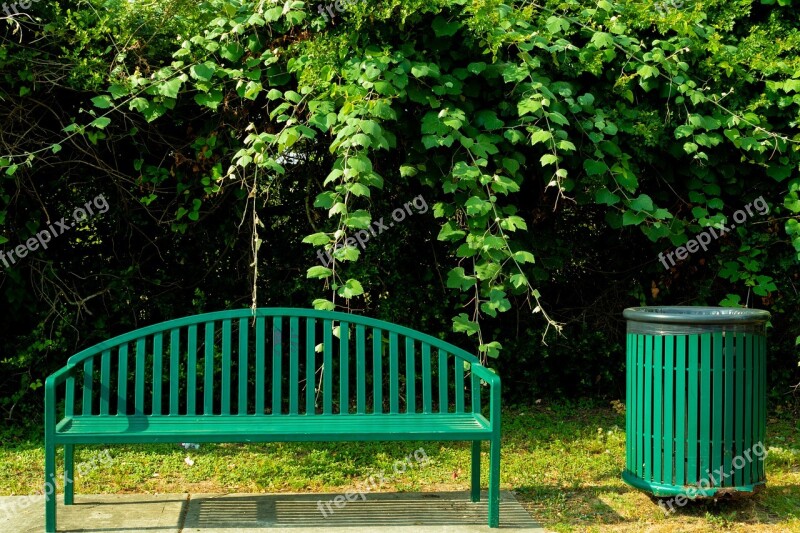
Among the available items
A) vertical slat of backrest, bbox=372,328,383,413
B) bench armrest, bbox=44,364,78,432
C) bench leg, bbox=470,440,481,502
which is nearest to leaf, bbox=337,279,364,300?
vertical slat of backrest, bbox=372,328,383,413

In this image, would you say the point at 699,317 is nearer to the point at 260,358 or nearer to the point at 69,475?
the point at 260,358

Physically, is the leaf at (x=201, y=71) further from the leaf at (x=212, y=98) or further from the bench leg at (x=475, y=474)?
the bench leg at (x=475, y=474)

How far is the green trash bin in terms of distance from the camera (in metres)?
4.26

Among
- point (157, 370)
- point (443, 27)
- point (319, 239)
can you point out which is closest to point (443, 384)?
point (319, 239)

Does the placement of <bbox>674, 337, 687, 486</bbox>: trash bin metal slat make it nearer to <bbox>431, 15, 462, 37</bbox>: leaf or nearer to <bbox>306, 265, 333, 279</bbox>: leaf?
<bbox>306, 265, 333, 279</bbox>: leaf

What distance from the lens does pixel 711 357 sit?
4.26 metres

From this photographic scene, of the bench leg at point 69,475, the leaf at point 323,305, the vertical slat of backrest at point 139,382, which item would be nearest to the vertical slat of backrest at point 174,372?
the vertical slat of backrest at point 139,382

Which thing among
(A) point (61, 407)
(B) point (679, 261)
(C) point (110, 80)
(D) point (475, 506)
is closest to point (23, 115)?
(C) point (110, 80)

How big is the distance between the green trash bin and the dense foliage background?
0.80 m

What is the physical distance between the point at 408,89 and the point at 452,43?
0.45m

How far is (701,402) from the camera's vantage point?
4.26 metres

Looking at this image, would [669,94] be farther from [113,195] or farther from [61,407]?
[61,407]

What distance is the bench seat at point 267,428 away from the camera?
4.04m

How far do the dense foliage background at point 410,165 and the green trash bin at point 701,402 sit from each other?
803 millimetres
